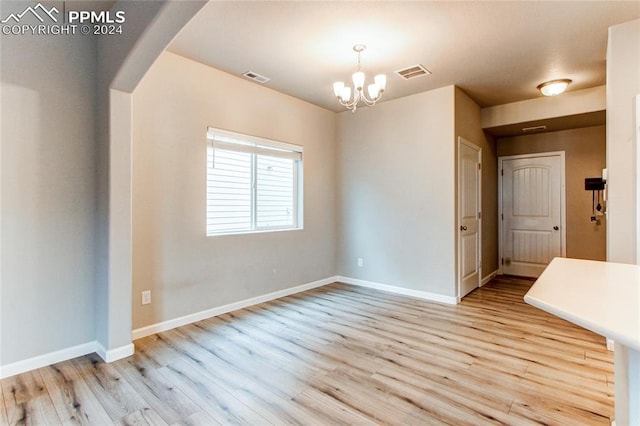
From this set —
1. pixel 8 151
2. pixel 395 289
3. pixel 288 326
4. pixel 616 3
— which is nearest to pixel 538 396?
pixel 288 326

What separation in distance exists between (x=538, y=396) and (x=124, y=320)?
117 inches

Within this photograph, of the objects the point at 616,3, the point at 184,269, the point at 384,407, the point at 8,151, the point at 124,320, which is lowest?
the point at 384,407

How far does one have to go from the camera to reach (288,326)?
3201mm

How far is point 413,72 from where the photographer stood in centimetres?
350

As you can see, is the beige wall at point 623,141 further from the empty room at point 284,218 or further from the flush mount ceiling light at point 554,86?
the flush mount ceiling light at point 554,86

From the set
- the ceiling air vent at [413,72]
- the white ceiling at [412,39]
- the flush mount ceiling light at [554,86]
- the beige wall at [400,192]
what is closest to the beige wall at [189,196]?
the white ceiling at [412,39]

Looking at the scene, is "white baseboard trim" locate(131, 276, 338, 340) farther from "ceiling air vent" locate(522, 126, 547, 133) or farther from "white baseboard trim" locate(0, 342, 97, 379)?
"ceiling air vent" locate(522, 126, 547, 133)

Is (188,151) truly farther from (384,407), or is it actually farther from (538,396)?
(538,396)

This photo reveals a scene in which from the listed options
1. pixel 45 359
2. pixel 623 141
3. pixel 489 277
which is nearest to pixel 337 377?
pixel 45 359

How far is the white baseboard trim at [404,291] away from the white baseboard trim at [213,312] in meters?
0.48

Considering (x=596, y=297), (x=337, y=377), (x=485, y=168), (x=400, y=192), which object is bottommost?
(x=337, y=377)

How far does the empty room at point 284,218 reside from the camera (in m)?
1.98

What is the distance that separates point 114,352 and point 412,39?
3.51m

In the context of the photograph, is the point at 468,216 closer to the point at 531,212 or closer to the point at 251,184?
the point at 531,212
